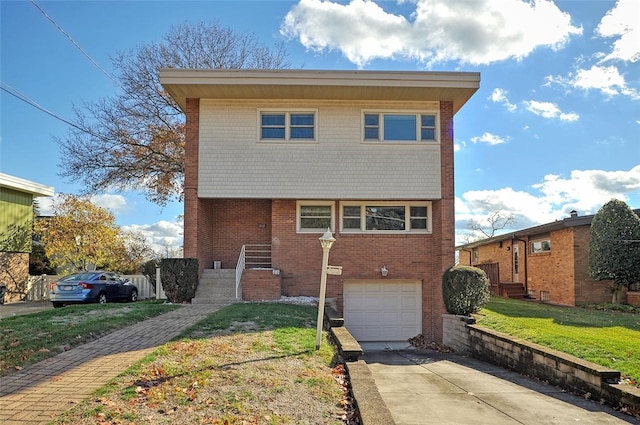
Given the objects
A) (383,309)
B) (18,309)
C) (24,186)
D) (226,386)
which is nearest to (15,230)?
(24,186)

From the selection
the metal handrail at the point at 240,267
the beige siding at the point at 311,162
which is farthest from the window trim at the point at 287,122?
the metal handrail at the point at 240,267

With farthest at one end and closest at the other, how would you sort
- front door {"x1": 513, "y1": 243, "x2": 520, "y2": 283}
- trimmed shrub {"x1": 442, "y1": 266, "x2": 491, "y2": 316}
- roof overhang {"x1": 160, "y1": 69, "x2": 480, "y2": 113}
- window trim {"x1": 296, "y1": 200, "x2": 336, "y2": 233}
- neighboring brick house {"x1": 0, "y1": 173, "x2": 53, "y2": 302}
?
front door {"x1": 513, "y1": 243, "x2": 520, "y2": 283} → neighboring brick house {"x1": 0, "y1": 173, "x2": 53, "y2": 302} → window trim {"x1": 296, "y1": 200, "x2": 336, "y2": 233} → roof overhang {"x1": 160, "y1": 69, "x2": 480, "y2": 113} → trimmed shrub {"x1": 442, "y1": 266, "x2": 491, "y2": 316}

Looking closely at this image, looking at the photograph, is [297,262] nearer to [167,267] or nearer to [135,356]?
[167,267]

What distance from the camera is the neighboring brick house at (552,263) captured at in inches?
695

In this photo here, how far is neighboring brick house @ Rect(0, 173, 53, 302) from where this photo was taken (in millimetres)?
21234

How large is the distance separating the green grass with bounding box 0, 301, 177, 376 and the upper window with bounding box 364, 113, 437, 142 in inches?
356

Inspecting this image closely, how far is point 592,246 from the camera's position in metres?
17.1

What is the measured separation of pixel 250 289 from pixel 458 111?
9893 millimetres

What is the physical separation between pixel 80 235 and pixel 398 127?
17766mm

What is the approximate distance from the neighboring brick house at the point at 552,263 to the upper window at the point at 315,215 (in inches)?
358

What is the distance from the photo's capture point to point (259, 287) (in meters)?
15.4

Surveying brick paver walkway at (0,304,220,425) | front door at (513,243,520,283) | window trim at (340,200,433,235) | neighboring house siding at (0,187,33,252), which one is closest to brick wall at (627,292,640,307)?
front door at (513,243,520,283)

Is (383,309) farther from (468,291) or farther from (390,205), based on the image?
(390,205)

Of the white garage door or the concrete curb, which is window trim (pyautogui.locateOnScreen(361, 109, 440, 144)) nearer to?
the white garage door
